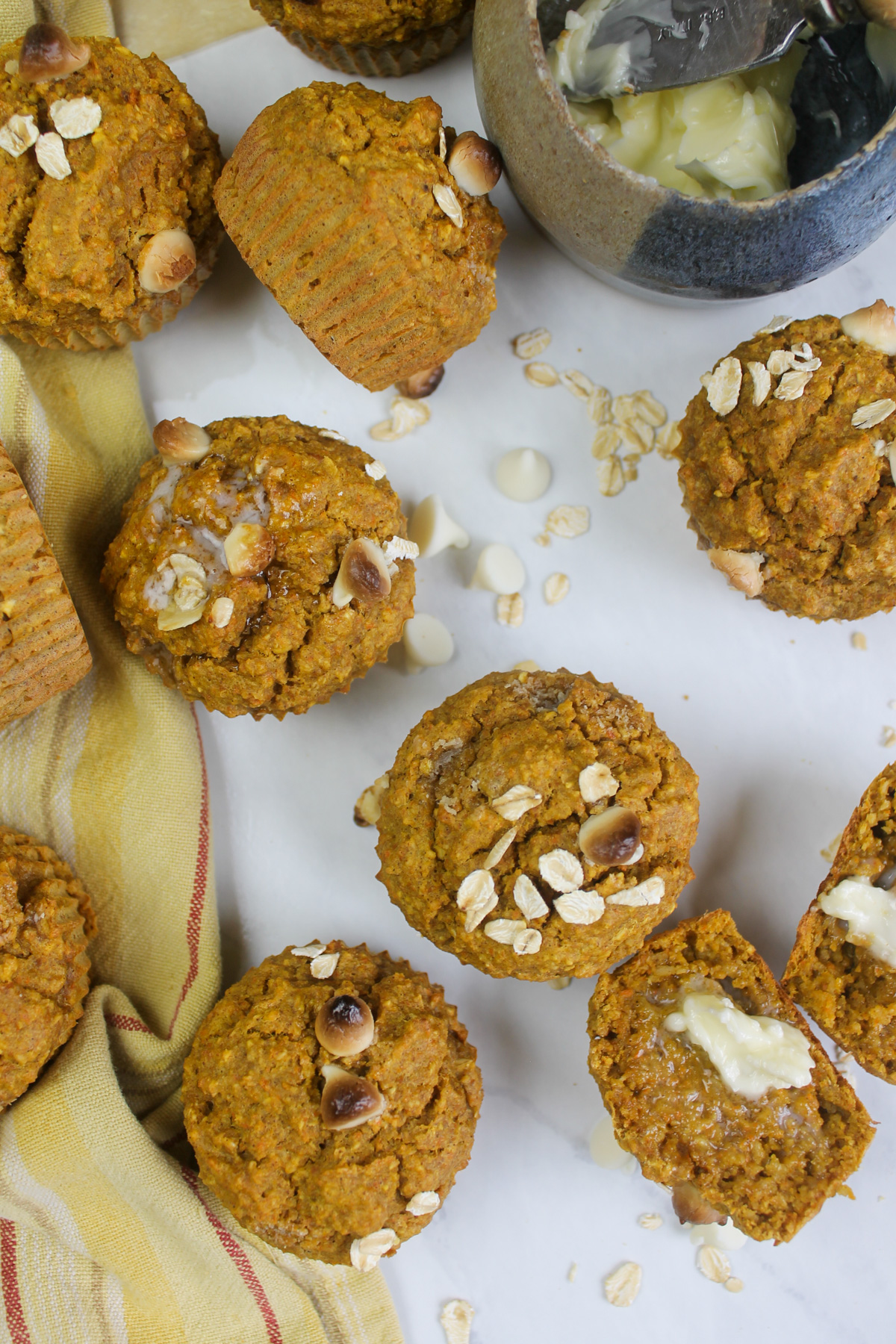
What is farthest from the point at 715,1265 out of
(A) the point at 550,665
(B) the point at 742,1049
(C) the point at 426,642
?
(C) the point at 426,642

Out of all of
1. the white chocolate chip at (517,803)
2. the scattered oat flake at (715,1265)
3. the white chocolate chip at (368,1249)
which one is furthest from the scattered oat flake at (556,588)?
the scattered oat flake at (715,1265)

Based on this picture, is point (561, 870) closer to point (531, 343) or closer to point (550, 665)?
point (550, 665)

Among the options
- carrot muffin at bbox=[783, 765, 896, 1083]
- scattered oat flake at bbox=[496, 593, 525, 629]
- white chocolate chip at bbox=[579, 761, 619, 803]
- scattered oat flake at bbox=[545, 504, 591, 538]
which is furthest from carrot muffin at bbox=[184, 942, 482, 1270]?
scattered oat flake at bbox=[545, 504, 591, 538]

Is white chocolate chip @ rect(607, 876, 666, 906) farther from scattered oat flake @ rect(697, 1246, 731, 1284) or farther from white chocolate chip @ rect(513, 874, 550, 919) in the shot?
scattered oat flake @ rect(697, 1246, 731, 1284)

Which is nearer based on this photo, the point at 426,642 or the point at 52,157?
the point at 52,157

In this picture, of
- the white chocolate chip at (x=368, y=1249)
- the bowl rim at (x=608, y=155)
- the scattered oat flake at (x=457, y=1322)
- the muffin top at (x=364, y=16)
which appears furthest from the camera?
the scattered oat flake at (x=457, y=1322)

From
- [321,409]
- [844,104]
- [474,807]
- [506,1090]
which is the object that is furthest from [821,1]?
[506,1090]

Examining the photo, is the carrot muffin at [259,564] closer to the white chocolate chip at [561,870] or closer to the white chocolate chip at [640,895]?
the white chocolate chip at [561,870]
